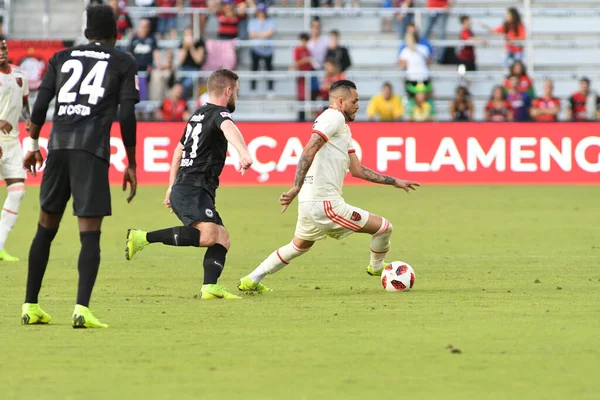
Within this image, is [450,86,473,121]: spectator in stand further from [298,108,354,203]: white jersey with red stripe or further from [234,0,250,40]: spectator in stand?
[298,108,354,203]: white jersey with red stripe

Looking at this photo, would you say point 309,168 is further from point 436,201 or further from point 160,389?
point 436,201

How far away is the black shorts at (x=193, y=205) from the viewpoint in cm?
972

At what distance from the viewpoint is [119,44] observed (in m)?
27.6

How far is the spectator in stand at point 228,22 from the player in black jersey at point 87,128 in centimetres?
2048

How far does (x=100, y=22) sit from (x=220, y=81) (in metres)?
2.05

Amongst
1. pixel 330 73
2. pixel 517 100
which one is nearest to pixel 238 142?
pixel 330 73

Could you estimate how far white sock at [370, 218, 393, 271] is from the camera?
404 inches

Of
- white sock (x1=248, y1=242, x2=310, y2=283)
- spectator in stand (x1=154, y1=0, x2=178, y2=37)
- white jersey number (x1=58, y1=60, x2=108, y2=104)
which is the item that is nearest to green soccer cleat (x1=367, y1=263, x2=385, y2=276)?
white sock (x1=248, y1=242, x2=310, y2=283)

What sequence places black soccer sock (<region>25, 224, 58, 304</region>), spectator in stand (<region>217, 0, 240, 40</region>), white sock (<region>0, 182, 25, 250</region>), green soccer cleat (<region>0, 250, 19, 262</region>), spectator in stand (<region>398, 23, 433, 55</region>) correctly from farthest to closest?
spectator in stand (<region>217, 0, 240, 40</region>) → spectator in stand (<region>398, 23, 433, 55</region>) → white sock (<region>0, 182, 25, 250</region>) → green soccer cleat (<region>0, 250, 19, 262</region>) → black soccer sock (<region>25, 224, 58, 304</region>)

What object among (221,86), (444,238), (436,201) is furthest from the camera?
(436,201)

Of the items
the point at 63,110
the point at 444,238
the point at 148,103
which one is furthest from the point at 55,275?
the point at 148,103

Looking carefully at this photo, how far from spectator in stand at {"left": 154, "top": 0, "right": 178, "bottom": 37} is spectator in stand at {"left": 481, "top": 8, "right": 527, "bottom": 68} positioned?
311 inches

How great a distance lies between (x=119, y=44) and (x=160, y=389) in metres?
22.4

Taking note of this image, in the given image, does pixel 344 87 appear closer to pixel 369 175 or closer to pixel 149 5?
pixel 369 175
